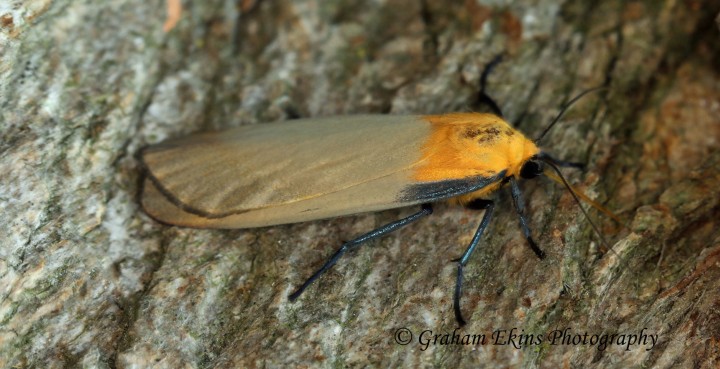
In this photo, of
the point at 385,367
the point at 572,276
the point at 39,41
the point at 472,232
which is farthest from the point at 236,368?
the point at 39,41

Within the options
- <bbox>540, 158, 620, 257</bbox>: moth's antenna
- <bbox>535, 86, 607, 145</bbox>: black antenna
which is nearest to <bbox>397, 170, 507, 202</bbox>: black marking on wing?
<bbox>540, 158, 620, 257</bbox>: moth's antenna

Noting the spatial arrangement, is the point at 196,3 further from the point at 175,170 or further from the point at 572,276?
the point at 572,276

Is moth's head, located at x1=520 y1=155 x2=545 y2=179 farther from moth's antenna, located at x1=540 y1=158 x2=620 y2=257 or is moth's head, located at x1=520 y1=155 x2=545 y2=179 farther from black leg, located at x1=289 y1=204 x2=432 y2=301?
black leg, located at x1=289 y1=204 x2=432 y2=301

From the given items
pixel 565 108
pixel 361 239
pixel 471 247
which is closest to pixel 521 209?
pixel 471 247

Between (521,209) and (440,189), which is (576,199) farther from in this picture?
(440,189)

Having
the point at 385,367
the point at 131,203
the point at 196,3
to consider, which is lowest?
the point at 385,367

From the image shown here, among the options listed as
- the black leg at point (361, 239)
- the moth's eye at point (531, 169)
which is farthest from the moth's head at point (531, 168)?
the black leg at point (361, 239)
